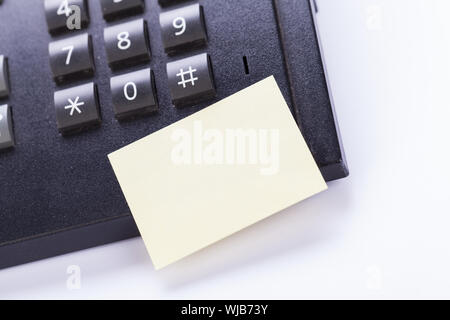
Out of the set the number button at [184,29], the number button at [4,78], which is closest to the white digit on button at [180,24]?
the number button at [184,29]

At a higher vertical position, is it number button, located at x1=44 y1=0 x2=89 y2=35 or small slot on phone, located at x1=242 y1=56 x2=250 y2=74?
number button, located at x1=44 y1=0 x2=89 y2=35

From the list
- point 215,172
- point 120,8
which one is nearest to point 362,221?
point 215,172

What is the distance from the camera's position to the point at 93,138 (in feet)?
1.13

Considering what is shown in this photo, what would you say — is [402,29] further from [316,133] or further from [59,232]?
[59,232]

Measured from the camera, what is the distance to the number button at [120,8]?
0.36m

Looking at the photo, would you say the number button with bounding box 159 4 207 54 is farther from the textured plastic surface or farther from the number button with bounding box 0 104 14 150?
the number button with bounding box 0 104 14 150

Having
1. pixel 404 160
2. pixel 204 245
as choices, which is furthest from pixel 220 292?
pixel 404 160

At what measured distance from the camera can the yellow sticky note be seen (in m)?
0.32

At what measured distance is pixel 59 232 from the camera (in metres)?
0.34

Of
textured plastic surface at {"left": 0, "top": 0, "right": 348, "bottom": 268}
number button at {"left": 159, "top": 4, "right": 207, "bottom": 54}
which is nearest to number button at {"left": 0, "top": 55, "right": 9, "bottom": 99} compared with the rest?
textured plastic surface at {"left": 0, "top": 0, "right": 348, "bottom": 268}

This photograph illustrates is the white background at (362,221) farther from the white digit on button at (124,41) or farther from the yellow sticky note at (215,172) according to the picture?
the white digit on button at (124,41)

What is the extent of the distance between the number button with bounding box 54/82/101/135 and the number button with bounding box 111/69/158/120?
13mm

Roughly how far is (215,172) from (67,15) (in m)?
0.14

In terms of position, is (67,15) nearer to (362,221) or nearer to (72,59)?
(72,59)
